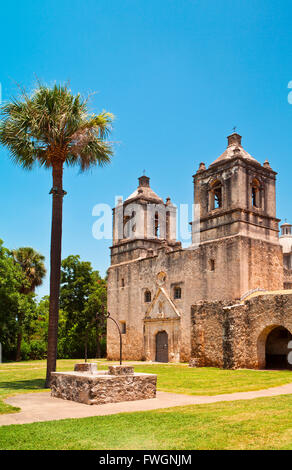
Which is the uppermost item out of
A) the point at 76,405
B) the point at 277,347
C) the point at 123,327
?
the point at 123,327

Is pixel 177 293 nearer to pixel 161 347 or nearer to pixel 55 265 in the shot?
pixel 161 347

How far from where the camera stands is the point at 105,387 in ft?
34.1

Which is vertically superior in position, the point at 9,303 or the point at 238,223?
the point at 238,223

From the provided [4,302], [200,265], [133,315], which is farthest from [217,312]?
[4,302]

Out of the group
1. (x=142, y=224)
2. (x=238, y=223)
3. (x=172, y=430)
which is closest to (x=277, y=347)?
(x=238, y=223)

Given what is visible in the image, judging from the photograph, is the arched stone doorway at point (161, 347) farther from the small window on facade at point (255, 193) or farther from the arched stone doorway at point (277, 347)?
the small window on facade at point (255, 193)

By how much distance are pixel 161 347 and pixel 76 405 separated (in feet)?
69.5

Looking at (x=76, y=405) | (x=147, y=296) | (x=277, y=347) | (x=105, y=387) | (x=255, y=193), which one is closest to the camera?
(x=76, y=405)

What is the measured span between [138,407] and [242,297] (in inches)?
640

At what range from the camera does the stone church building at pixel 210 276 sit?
22750 millimetres

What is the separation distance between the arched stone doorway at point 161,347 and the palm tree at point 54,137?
1662 cm

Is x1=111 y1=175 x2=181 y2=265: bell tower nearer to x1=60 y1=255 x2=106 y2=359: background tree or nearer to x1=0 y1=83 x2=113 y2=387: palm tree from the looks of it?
x1=60 y1=255 x2=106 y2=359: background tree

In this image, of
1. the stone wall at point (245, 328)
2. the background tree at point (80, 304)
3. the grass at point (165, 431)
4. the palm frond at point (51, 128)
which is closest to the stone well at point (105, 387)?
the grass at point (165, 431)

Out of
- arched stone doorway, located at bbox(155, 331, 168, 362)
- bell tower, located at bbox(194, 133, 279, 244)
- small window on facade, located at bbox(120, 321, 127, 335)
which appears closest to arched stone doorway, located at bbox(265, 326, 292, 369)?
bell tower, located at bbox(194, 133, 279, 244)
